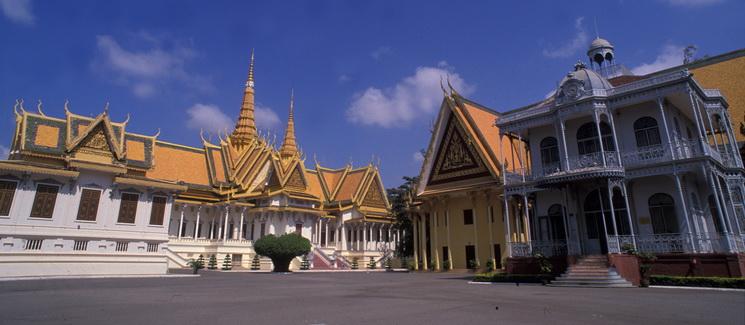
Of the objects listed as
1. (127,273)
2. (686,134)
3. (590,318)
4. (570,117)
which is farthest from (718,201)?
(127,273)

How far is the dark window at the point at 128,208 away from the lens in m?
20.2

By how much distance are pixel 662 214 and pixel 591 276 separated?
4048mm

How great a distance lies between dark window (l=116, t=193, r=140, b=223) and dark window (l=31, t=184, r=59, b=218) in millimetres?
2641

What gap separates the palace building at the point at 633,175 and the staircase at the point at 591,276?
0.21ft

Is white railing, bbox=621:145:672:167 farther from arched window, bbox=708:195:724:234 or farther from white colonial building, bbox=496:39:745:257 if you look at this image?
arched window, bbox=708:195:724:234

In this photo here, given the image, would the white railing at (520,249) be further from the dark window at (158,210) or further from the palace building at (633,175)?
the dark window at (158,210)

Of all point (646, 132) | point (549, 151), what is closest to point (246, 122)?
point (549, 151)

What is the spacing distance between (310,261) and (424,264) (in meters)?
10.2

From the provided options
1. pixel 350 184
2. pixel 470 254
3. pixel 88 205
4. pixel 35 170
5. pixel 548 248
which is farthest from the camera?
pixel 350 184

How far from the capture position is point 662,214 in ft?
49.0

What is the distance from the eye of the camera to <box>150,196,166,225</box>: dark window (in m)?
21.1

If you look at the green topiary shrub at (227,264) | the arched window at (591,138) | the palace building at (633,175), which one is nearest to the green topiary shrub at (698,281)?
the palace building at (633,175)

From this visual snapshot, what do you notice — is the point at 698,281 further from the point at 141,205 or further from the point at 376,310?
the point at 141,205

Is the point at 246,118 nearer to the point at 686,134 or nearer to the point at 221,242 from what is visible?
the point at 221,242
